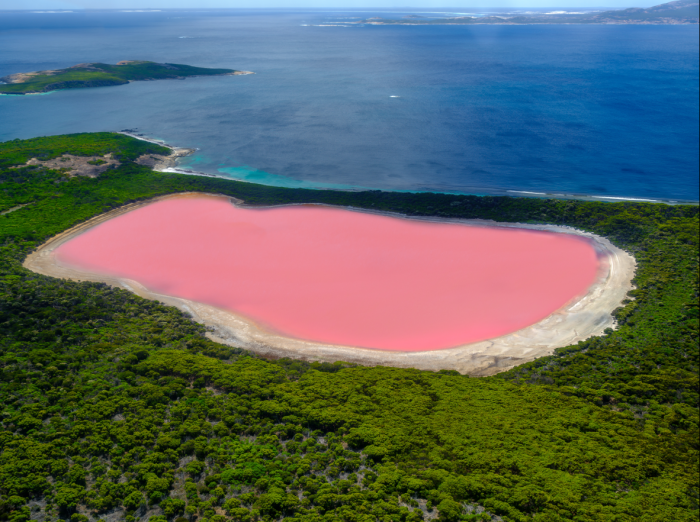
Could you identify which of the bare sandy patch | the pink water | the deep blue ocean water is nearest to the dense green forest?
the pink water

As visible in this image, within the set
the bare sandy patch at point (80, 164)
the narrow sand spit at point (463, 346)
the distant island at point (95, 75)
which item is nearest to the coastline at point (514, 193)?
the bare sandy patch at point (80, 164)

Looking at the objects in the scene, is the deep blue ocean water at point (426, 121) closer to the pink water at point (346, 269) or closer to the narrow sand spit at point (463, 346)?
the pink water at point (346, 269)

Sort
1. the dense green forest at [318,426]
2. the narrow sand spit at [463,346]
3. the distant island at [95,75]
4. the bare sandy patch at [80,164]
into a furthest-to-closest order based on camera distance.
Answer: the distant island at [95,75], the bare sandy patch at [80,164], the narrow sand spit at [463,346], the dense green forest at [318,426]

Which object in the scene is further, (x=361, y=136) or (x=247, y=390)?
(x=361, y=136)

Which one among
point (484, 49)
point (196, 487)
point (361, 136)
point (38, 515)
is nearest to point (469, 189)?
point (361, 136)

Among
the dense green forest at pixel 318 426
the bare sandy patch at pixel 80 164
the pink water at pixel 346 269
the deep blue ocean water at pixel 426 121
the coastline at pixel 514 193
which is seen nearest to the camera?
the dense green forest at pixel 318 426

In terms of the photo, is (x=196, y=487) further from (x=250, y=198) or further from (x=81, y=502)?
(x=250, y=198)
